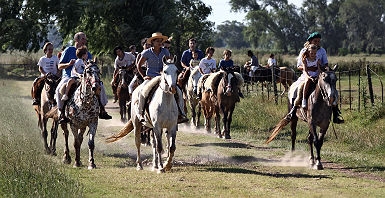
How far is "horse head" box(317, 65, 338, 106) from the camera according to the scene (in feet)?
36.9

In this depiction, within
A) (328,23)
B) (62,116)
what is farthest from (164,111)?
(328,23)

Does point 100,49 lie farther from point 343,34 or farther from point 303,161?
point 343,34

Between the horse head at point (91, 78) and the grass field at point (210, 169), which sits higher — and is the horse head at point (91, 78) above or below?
above

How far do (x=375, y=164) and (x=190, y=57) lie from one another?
313 inches

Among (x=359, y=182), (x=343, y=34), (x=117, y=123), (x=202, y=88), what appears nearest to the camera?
(x=359, y=182)

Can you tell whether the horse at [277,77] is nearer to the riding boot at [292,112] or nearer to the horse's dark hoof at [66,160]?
the riding boot at [292,112]

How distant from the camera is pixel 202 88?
18.2 metres

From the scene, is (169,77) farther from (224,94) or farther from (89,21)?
(89,21)

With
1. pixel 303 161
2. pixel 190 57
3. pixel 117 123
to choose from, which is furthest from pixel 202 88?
pixel 303 161

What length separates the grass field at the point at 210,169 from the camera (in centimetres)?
910

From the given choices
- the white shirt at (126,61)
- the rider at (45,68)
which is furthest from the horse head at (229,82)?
the rider at (45,68)

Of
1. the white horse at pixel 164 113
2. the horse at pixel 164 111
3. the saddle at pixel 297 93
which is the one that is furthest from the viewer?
the saddle at pixel 297 93

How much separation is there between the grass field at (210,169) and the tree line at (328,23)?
67788 mm

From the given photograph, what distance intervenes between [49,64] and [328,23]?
2956 inches
